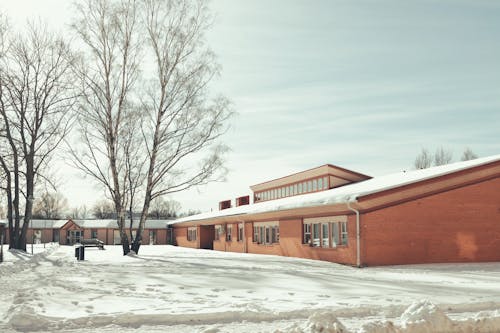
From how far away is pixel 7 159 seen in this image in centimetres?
3081

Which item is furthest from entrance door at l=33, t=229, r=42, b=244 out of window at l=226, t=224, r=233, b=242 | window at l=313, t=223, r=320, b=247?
window at l=313, t=223, r=320, b=247

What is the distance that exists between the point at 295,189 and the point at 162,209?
230 ft

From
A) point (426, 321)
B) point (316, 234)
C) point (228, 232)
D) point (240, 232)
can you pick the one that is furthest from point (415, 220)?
point (228, 232)

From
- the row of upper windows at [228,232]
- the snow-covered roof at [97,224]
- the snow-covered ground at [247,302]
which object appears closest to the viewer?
the snow-covered ground at [247,302]

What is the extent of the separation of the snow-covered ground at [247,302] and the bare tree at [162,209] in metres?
81.2

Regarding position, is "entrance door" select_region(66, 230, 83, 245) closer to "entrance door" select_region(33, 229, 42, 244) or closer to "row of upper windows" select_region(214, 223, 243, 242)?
"entrance door" select_region(33, 229, 42, 244)

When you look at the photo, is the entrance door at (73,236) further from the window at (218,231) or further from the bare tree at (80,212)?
→ the bare tree at (80,212)

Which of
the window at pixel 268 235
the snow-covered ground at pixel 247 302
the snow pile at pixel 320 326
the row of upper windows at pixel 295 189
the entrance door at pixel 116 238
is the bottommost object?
the entrance door at pixel 116 238

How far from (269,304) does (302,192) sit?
26.0 m

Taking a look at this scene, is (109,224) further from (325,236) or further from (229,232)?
(325,236)

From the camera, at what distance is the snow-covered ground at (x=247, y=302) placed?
7875 millimetres

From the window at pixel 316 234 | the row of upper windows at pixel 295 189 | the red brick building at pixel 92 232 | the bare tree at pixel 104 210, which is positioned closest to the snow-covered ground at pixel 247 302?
the window at pixel 316 234

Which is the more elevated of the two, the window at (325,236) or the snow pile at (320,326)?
the window at (325,236)

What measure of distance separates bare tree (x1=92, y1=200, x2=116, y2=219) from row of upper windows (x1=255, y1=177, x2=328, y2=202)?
65.5 metres
